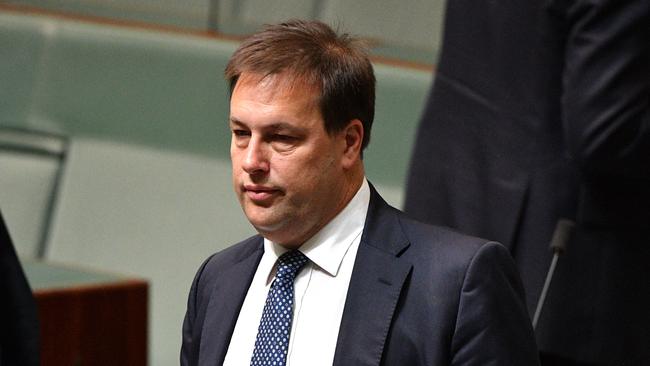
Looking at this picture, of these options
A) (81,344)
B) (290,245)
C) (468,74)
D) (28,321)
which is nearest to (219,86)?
(81,344)

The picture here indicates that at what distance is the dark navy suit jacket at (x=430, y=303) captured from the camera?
70.6 inches

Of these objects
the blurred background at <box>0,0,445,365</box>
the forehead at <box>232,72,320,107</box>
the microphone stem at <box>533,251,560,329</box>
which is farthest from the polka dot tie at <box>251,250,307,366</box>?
the blurred background at <box>0,0,445,365</box>

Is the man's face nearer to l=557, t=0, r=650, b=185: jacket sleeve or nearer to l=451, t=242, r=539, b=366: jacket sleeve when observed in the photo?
l=451, t=242, r=539, b=366: jacket sleeve

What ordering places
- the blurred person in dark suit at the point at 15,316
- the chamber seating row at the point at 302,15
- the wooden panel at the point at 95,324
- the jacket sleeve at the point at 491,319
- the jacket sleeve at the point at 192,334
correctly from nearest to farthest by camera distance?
the jacket sleeve at the point at 491,319
the jacket sleeve at the point at 192,334
the blurred person in dark suit at the point at 15,316
the wooden panel at the point at 95,324
the chamber seating row at the point at 302,15

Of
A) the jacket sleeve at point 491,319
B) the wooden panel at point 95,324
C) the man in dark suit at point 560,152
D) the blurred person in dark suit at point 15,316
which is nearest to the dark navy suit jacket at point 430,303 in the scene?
the jacket sleeve at point 491,319

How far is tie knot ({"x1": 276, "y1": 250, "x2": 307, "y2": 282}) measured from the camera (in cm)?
191

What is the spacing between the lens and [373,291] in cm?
186

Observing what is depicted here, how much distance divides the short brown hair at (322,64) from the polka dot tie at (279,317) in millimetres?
193

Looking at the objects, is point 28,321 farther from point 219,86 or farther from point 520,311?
point 219,86

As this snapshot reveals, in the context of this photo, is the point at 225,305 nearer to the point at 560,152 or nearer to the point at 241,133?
the point at 241,133

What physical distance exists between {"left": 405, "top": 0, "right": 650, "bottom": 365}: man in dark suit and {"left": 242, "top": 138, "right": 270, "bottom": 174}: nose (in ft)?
2.58

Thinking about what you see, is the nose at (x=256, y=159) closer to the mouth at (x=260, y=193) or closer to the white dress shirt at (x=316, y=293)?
the mouth at (x=260, y=193)

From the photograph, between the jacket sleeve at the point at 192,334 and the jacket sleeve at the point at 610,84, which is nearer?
the jacket sleeve at the point at 192,334

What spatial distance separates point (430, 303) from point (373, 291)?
83 millimetres
